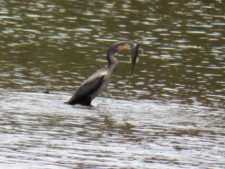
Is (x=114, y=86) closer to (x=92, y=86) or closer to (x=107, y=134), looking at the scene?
(x=92, y=86)

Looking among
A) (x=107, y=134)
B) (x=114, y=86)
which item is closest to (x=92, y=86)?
Answer: (x=114, y=86)

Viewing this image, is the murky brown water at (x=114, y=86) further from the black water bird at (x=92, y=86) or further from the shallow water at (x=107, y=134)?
the black water bird at (x=92, y=86)

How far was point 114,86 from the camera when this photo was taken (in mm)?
18828

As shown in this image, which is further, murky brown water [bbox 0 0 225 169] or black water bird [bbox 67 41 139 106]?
black water bird [bbox 67 41 139 106]

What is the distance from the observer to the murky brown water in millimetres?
12836

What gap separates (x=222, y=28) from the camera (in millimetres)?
26531

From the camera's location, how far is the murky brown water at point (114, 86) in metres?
12.8

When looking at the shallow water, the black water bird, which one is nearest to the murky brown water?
the shallow water

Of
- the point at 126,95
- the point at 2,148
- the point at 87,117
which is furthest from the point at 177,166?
the point at 126,95

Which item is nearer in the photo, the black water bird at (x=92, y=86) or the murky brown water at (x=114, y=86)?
the murky brown water at (x=114, y=86)

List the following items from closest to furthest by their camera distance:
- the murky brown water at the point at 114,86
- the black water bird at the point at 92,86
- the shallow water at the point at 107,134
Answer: the shallow water at the point at 107,134
the murky brown water at the point at 114,86
the black water bird at the point at 92,86

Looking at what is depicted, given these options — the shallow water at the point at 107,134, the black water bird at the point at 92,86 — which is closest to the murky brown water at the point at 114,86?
the shallow water at the point at 107,134

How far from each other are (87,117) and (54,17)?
11693 millimetres

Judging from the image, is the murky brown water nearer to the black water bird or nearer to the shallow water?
the shallow water
